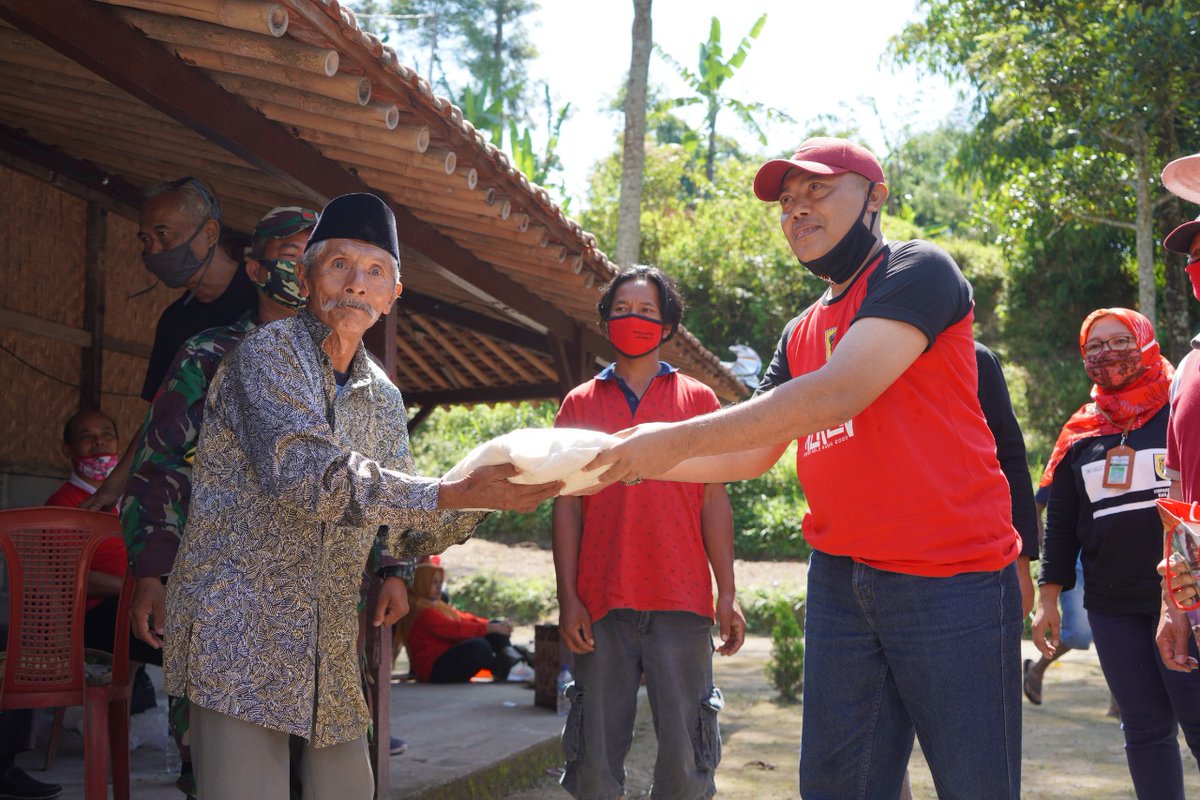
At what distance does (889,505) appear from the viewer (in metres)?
2.70

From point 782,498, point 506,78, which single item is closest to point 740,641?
point 782,498

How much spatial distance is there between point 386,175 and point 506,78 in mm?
34336

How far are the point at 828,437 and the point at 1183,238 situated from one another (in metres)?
1.32

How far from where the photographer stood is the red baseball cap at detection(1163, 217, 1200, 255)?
325 centimetres

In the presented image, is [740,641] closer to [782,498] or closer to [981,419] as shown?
[981,419]

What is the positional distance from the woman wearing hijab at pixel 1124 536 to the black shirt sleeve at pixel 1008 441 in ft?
1.28

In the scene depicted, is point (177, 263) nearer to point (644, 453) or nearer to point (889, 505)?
point (644, 453)

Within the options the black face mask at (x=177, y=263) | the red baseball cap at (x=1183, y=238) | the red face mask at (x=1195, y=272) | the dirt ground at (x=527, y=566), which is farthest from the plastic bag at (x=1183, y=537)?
the dirt ground at (x=527, y=566)

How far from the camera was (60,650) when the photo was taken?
3.72m

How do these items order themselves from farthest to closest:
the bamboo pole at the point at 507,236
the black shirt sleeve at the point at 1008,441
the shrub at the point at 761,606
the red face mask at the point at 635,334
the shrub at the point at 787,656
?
the shrub at the point at 761,606 < the shrub at the point at 787,656 < the bamboo pole at the point at 507,236 < the red face mask at the point at 635,334 < the black shirt sleeve at the point at 1008,441

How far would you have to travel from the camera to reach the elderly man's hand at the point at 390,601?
3367mm

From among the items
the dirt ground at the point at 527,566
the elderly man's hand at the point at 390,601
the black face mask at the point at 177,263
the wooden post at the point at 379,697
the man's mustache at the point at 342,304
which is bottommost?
the dirt ground at the point at 527,566

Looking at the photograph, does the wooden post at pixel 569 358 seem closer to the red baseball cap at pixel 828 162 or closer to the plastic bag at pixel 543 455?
the red baseball cap at pixel 828 162

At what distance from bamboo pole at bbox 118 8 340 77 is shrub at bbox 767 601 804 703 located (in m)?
6.74
